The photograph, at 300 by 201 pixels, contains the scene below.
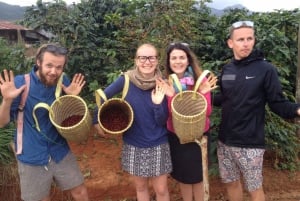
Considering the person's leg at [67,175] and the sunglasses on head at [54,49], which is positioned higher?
the sunglasses on head at [54,49]

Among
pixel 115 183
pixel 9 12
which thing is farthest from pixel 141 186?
pixel 9 12

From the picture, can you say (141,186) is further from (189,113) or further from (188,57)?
(188,57)

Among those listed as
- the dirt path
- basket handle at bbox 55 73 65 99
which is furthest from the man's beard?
the dirt path

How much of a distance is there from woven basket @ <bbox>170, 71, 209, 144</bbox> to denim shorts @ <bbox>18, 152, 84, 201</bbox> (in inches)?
35.0

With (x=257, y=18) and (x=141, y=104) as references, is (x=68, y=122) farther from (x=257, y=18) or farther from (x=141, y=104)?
(x=257, y=18)

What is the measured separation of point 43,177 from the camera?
2709mm

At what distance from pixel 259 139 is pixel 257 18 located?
256 cm

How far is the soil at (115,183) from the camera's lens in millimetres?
4012

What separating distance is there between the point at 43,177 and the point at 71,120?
1.54ft

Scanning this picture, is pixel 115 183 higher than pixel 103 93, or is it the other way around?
pixel 103 93

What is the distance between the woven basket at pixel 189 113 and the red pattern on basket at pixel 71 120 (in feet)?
2.30

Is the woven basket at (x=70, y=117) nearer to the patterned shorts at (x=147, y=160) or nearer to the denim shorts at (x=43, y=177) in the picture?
the denim shorts at (x=43, y=177)

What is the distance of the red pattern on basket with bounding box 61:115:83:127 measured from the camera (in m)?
2.67

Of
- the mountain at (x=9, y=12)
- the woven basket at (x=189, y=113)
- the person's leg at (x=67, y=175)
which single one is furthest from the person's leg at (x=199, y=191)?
the mountain at (x=9, y=12)
